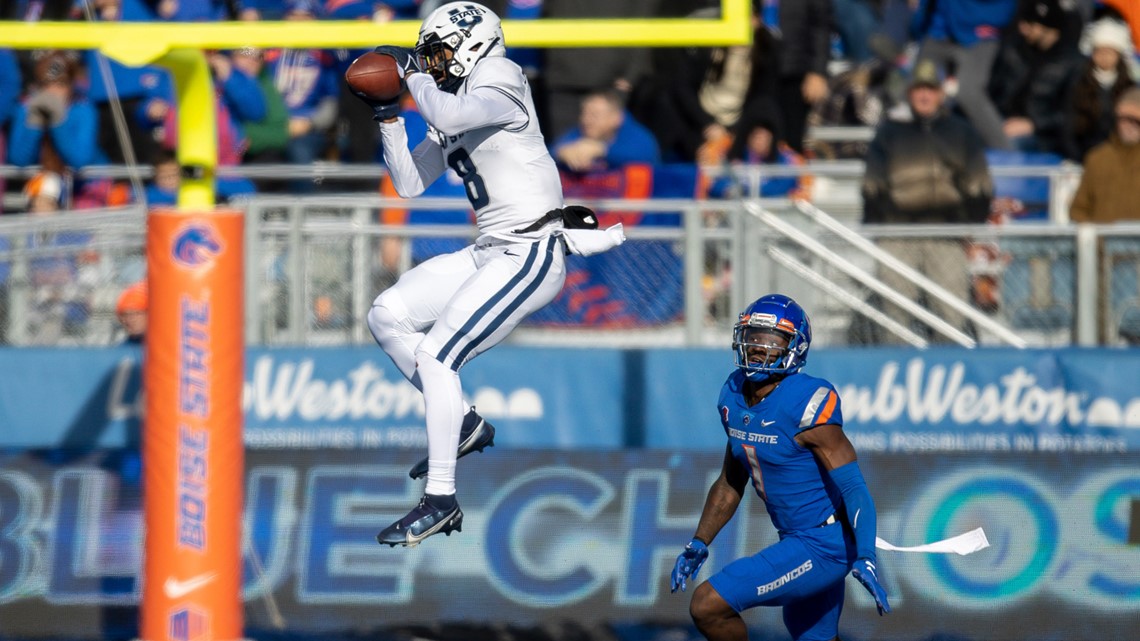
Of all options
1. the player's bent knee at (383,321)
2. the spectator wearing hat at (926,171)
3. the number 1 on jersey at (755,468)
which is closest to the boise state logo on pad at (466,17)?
the player's bent knee at (383,321)

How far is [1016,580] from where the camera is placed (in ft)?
27.0

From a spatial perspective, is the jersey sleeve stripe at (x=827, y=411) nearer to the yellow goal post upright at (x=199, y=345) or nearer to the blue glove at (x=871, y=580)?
the blue glove at (x=871, y=580)

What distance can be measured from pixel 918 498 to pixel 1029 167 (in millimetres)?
3653

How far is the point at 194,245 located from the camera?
Answer: 6.29m

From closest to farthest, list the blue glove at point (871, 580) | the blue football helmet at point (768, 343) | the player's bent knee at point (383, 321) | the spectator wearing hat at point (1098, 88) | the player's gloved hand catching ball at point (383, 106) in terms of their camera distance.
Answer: the player's gloved hand catching ball at point (383, 106) < the player's bent knee at point (383, 321) < the blue glove at point (871, 580) < the blue football helmet at point (768, 343) < the spectator wearing hat at point (1098, 88)

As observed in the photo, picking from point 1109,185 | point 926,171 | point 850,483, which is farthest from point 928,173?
point 850,483

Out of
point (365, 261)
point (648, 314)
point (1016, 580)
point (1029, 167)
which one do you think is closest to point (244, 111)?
point (365, 261)

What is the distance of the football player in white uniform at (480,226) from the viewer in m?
5.98

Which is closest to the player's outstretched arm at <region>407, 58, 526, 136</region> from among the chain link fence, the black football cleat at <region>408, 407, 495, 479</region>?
the black football cleat at <region>408, 407, 495, 479</region>

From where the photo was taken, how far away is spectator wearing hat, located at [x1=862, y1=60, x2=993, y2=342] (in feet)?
34.4

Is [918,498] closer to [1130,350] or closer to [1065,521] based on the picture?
[1065,521]

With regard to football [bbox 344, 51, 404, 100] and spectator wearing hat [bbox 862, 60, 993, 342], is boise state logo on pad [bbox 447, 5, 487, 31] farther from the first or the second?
spectator wearing hat [bbox 862, 60, 993, 342]

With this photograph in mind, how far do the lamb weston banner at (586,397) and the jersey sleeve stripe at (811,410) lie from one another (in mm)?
3232

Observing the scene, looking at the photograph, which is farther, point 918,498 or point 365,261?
point 365,261
